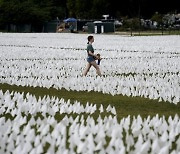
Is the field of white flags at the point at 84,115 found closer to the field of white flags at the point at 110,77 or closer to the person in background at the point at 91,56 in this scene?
the field of white flags at the point at 110,77

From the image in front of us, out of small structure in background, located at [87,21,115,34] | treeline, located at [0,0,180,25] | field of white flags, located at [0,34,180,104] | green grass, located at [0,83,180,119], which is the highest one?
treeline, located at [0,0,180,25]

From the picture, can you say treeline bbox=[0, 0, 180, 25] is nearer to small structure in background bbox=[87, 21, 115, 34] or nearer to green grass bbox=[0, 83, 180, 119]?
small structure in background bbox=[87, 21, 115, 34]

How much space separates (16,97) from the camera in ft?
36.2

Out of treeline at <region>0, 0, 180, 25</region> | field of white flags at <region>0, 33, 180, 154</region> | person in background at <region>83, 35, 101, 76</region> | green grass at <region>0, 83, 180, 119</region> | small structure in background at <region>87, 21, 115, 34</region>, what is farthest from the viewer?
treeline at <region>0, 0, 180, 25</region>

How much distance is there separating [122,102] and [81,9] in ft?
262

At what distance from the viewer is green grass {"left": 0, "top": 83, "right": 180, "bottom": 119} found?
10.1 m

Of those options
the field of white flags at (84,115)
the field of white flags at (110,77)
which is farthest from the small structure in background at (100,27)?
the field of white flags at (84,115)

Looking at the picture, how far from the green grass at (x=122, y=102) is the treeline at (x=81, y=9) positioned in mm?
63095

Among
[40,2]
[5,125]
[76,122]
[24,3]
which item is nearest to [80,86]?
[76,122]

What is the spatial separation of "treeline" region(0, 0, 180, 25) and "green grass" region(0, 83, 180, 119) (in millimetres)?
63095

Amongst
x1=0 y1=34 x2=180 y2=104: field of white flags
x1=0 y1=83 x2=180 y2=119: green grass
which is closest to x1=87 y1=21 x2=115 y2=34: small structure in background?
x1=0 y1=34 x2=180 y2=104: field of white flags

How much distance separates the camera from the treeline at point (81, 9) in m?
75.5

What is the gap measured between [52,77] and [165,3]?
7409 centimetres

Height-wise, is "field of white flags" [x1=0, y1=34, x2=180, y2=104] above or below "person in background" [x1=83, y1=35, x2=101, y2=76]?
→ below
